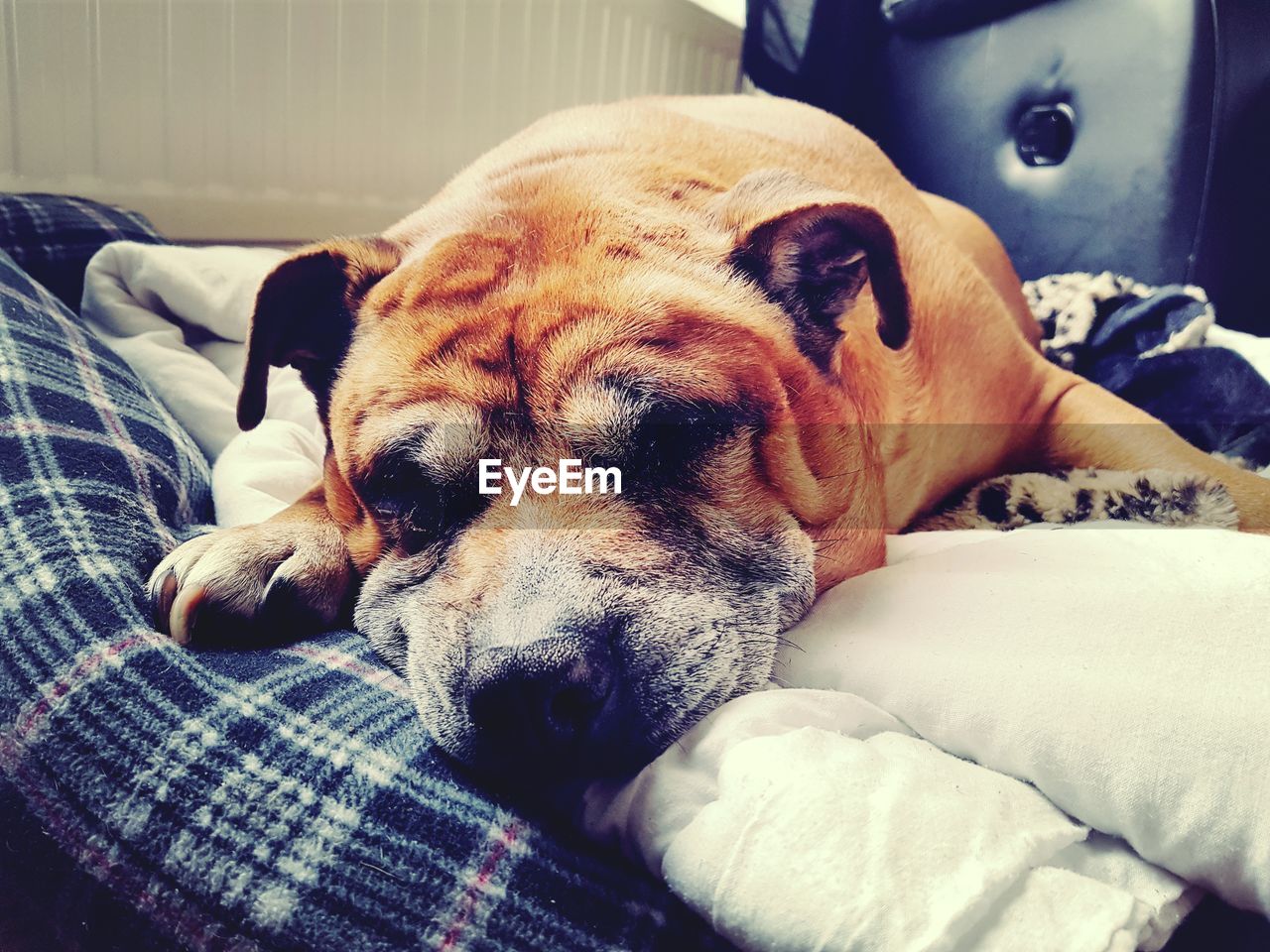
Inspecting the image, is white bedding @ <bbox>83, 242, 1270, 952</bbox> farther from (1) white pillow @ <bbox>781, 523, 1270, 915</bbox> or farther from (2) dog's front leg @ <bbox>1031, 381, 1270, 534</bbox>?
(2) dog's front leg @ <bbox>1031, 381, 1270, 534</bbox>

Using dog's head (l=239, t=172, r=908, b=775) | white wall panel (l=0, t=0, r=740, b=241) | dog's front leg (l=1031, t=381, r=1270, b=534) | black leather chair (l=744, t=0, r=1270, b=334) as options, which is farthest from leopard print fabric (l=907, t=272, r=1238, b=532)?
white wall panel (l=0, t=0, r=740, b=241)

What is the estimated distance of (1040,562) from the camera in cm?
90

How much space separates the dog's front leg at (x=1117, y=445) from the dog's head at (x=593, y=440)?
1.72 ft

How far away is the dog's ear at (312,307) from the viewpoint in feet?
3.67

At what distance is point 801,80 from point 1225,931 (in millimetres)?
2546

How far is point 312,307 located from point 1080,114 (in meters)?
1.93

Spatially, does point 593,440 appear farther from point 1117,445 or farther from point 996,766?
point 1117,445

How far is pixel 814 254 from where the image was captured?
3.65 ft

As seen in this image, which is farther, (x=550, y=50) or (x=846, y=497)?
(x=550, y=50)

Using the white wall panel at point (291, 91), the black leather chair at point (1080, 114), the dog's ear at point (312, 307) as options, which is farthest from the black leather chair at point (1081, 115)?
the dog's ear at point (312, 307)

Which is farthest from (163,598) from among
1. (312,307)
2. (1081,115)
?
(1081,115)

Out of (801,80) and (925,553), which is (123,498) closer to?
(925,553)

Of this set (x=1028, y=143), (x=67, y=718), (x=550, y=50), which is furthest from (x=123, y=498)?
(x=1028, y=143)

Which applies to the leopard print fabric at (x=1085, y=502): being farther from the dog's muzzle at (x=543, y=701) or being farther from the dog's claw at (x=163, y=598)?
the dog's claw at (x=163, y=598)
